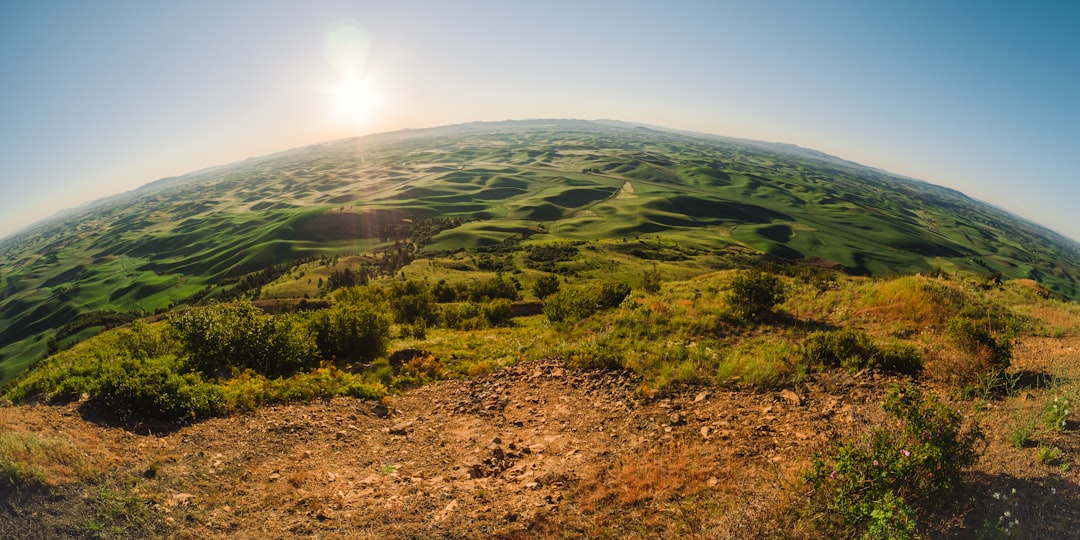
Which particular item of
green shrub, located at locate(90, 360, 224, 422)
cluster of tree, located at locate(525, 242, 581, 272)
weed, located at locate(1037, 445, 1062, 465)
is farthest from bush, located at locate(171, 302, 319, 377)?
cluster of tree, located at locate(525, 242, 581, 272)

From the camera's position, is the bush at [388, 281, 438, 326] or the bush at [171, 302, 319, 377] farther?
the bush at [388, 281, 438, 326]

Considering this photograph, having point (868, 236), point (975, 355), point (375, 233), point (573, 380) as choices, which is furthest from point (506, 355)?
point (868, 236)

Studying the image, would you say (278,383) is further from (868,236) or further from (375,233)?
(868,236)

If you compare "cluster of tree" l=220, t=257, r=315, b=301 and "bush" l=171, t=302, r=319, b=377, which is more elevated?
"bush" l=171, t=302, r=319, b=377

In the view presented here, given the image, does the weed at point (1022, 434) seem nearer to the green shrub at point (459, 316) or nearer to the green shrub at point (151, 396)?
the green shrub at point (151, 396)

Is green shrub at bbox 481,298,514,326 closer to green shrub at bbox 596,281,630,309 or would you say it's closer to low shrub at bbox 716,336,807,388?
green shrub at bbox 596,281,630,309

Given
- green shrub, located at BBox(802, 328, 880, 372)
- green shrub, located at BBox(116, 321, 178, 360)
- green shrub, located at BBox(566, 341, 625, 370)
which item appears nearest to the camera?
green shrub, located at BBox(802, 328, 880, 372)

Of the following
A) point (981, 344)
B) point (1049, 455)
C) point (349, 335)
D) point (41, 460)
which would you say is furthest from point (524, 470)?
A: point (349, 335)
